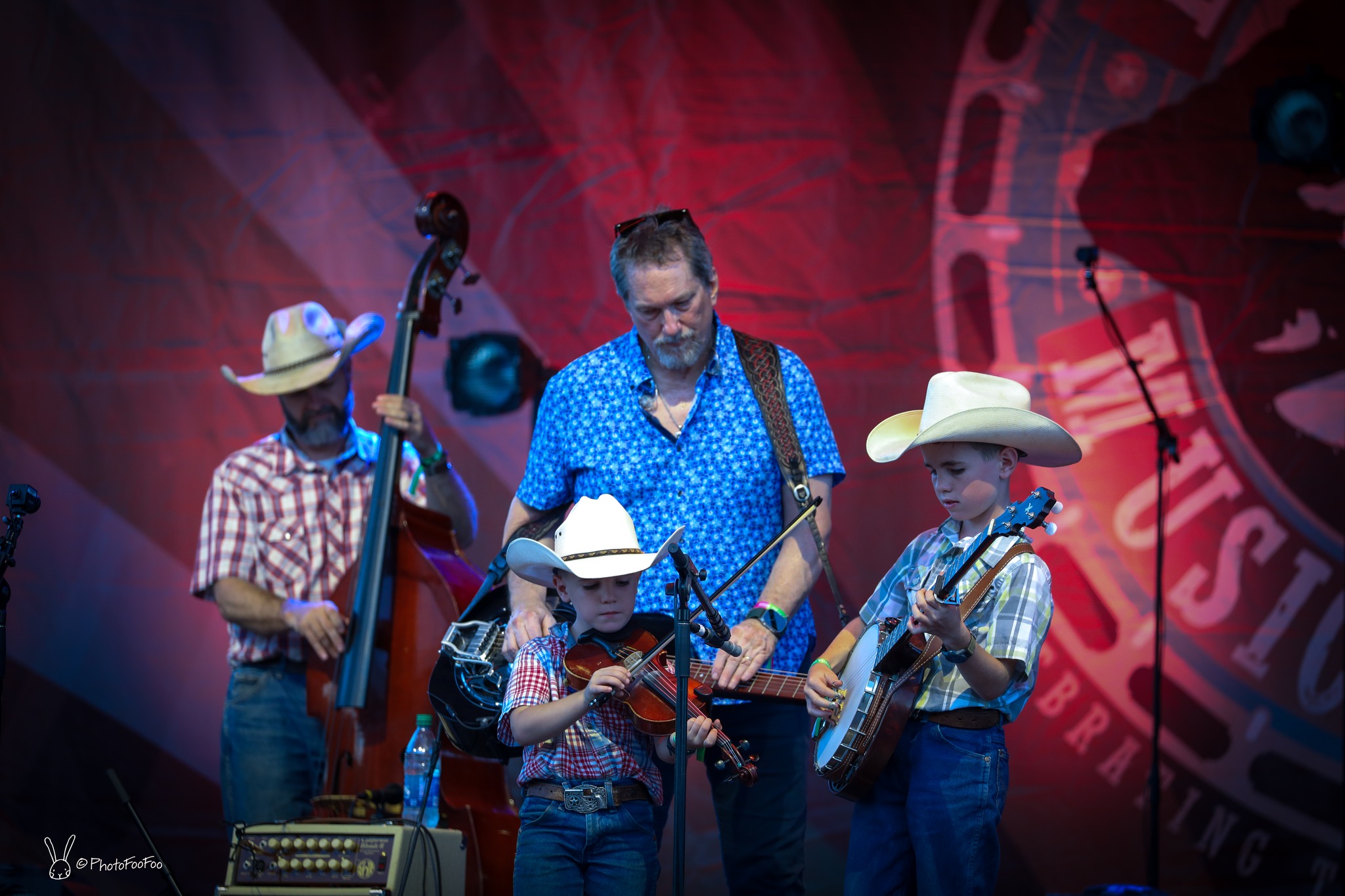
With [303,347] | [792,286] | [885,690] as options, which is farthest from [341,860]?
Result: [792,286]

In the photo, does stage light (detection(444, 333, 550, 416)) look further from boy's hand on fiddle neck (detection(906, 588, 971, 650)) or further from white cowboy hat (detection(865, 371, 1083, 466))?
boy's hand on fiddle neck (detection(906, 588, 971, 650))

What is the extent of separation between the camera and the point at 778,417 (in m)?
3.07

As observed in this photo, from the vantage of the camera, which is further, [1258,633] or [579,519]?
[1258,633]

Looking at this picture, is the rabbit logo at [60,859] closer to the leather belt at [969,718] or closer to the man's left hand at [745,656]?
the man's left hand at [745,656]

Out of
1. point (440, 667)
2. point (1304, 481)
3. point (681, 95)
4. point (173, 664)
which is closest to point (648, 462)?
point (440, 667)

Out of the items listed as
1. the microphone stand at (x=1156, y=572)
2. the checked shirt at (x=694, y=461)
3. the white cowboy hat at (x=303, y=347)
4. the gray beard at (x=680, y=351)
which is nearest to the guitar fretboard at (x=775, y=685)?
the checked shirt at (x=694, y=461)

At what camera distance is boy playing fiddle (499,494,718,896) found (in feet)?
8.73

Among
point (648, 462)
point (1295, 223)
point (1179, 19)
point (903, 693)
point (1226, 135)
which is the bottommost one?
point (903, 693)

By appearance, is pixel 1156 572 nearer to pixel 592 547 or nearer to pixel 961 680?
pixel 961 680

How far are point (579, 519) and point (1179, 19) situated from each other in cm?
392

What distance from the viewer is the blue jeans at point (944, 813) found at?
2.48m

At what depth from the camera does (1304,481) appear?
16.2 ft

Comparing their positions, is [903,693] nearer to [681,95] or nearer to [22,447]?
[681,95]

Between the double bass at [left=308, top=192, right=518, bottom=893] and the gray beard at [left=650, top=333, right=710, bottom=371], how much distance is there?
43.7 inches
